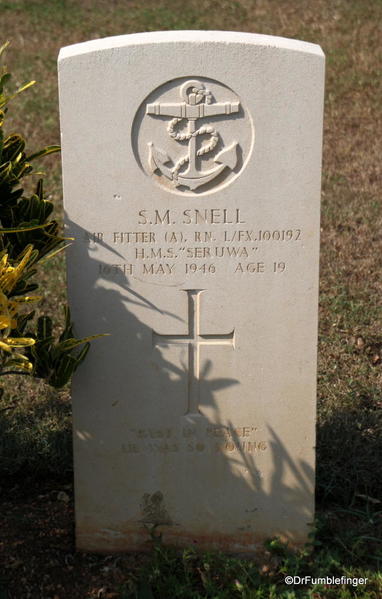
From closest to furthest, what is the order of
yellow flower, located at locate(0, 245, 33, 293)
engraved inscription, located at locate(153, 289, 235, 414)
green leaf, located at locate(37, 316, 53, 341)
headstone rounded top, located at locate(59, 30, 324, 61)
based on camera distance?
yellow flower, located at locate(0, 245, 33, 293) < headstone rounded top, located at locate(59, 30, 324, 61) < green leaf, located at locate(37, 316, 53, 341) < engraved inscription, located at locate(153, 289, 235, 414)

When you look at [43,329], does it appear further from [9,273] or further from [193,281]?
[193,281]

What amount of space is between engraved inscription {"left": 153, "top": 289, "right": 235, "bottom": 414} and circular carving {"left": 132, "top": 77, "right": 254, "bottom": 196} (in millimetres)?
449

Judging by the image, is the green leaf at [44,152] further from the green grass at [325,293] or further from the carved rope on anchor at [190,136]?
the green grass at [325,293]

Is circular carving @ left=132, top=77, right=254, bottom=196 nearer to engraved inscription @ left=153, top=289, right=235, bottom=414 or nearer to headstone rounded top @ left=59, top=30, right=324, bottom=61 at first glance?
headstone rounded top @ left=59, top=30, right=324, bottom=61

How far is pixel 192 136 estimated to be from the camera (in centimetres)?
296

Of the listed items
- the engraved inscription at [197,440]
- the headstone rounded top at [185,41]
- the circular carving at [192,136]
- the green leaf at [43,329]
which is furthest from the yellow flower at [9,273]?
the engraved inscription at [197,440]

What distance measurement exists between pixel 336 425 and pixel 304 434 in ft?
2.58

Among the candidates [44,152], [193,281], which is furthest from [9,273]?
[193,281]

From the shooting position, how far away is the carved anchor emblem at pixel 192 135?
2.89 meters

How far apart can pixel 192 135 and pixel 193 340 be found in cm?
79

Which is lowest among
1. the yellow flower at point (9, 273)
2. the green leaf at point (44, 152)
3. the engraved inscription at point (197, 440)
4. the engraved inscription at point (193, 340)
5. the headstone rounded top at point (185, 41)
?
the engraved inscription at point (197, 440)

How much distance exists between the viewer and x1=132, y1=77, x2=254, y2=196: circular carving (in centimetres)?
290

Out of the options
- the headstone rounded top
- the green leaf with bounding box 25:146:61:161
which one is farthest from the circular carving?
the green leaf with bounding box 25:146:61:161

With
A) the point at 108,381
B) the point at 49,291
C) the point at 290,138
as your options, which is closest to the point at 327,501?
the point at 108,381
